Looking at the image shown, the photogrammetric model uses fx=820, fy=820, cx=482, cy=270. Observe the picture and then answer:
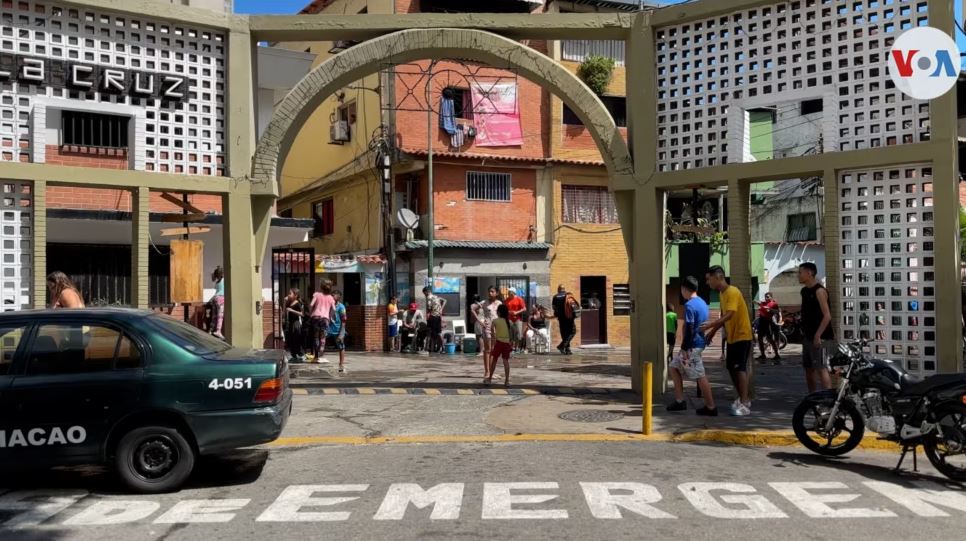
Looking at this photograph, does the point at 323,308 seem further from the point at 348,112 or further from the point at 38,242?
the point at 348,112

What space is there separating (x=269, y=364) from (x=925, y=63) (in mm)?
8076

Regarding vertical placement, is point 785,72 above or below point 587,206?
above

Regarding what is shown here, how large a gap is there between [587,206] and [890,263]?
16.5m

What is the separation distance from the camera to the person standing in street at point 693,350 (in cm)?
940

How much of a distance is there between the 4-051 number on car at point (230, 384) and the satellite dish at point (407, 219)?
56.5 ft

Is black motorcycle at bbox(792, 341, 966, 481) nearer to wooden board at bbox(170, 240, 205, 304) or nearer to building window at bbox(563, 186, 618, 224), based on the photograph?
wooden board at bbox(170, 240, 205, 304)

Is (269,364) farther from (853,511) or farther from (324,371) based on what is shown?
(324,371)

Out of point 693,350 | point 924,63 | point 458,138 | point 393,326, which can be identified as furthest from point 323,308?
point 458,138

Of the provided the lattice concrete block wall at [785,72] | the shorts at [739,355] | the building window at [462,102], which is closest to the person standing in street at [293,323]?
the lattice concrete block wall at [785,72]

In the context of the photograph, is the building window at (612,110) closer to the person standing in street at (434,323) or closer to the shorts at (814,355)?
the person standing in street at (434,323)

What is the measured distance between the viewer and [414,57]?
11539mm

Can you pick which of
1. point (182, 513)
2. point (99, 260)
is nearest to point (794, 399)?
point (182, 513)

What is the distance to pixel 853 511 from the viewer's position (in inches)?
226

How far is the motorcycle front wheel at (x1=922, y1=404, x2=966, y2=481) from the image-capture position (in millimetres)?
6457
